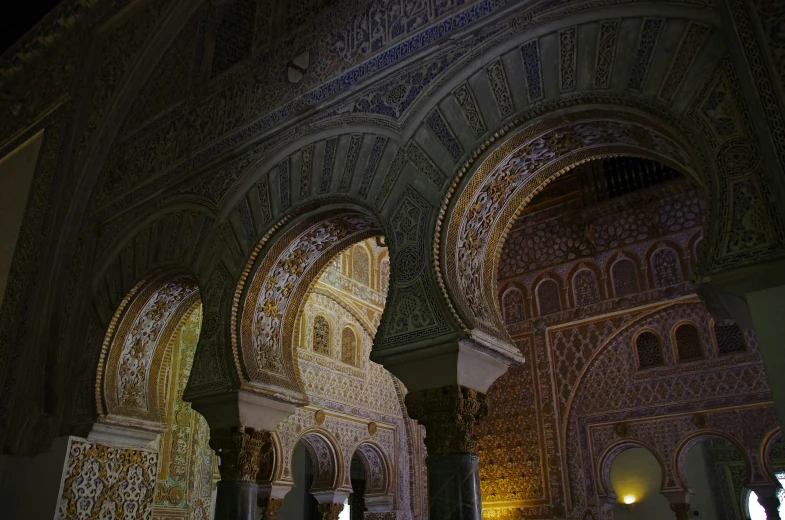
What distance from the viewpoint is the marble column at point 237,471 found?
4242 mm

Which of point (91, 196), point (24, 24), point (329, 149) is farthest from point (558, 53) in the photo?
point (24, 24)

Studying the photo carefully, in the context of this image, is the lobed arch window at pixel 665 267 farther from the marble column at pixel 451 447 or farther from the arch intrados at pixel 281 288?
the marble column at pixel 451 447

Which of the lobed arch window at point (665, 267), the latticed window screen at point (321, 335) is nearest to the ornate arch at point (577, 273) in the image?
the lobed arch window at point (665, 267)

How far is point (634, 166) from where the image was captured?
30.2ft

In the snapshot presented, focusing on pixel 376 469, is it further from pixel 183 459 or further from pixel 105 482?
pixel 105 482

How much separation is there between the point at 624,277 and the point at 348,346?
4031mm

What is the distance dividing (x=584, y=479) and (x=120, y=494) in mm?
5702

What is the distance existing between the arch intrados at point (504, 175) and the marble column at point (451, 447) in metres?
0.42

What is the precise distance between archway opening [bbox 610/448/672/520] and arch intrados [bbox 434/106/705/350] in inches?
336

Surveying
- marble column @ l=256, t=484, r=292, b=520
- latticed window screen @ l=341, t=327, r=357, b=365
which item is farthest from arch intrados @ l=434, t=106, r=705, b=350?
latticed window screen @ l=341, t=327, r=357, b=365

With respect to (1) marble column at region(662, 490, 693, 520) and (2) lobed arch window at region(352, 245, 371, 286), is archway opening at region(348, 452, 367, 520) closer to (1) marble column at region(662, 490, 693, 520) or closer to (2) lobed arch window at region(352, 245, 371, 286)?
(2) lobed arch window at region(352, 245, 371, 286)

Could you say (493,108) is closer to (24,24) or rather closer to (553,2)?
(553,2)

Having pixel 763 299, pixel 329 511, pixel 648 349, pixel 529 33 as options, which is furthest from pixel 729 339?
pixel 763 299

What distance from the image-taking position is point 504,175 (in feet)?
12.7
